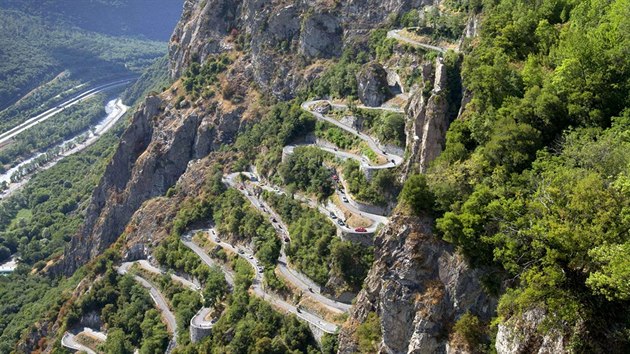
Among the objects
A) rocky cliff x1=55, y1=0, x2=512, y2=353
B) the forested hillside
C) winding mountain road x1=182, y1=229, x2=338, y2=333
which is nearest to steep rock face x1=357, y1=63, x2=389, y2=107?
rocky cliff x1=55, y1=0, x2=512, y2=353

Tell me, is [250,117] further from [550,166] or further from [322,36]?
[550,166]

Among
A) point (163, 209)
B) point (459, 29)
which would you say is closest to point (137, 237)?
point (163, 209)

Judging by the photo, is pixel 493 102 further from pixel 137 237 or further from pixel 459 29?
pixel 137 237

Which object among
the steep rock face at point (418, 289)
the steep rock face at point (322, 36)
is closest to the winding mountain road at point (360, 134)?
the steep rock face at point (322, 36)

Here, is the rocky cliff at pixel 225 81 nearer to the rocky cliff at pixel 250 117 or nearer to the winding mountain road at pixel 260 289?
the rocky cliff at pixel 250 117

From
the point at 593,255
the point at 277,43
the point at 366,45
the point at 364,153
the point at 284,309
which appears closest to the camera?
the point at 593,255

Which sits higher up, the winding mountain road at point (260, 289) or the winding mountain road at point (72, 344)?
the winding mountain road at point (260, 289)
